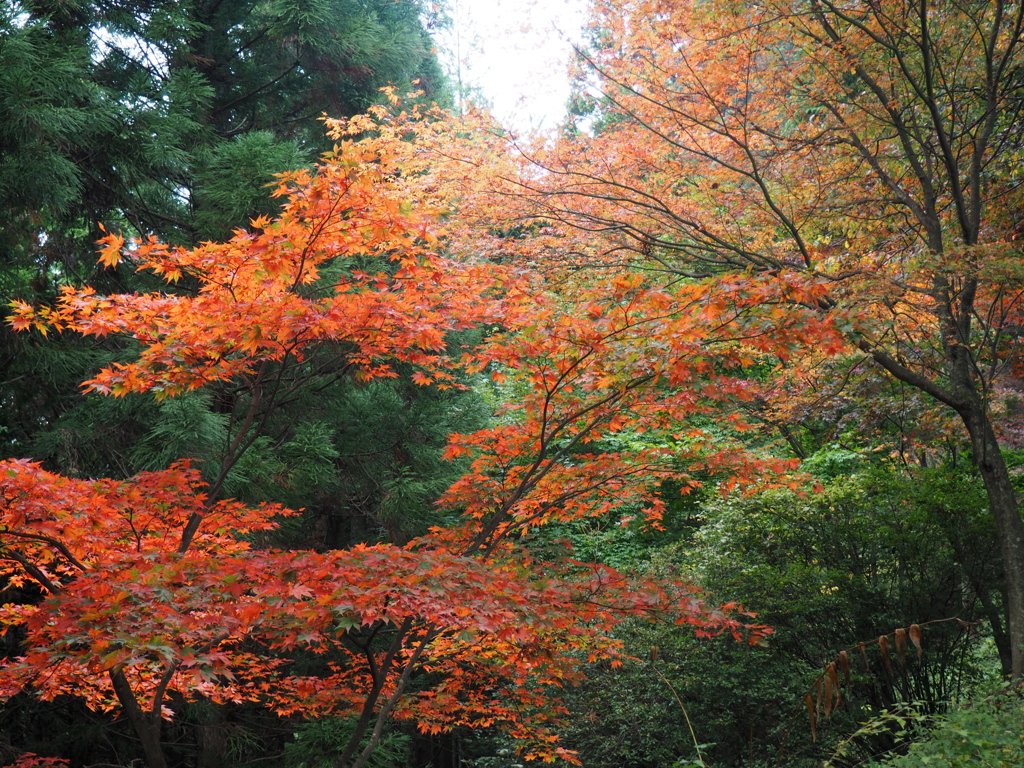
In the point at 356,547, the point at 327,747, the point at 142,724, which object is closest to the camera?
the point at 356,547

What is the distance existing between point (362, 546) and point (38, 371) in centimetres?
519

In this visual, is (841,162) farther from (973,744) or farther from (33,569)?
(33,569)

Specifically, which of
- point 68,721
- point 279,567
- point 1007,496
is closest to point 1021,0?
point 1007,496

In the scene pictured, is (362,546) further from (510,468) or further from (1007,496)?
(1007,496)

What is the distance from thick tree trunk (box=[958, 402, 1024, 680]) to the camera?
504cm

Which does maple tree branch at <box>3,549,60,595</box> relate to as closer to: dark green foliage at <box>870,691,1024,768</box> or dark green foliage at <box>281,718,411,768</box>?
dark green foliage at <box>870,691,1024,768</box>

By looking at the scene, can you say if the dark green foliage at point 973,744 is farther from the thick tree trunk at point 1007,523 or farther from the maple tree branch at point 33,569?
the maple tree branch at point 33,569

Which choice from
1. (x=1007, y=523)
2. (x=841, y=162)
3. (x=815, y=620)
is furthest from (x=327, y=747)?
(x=841, y=162)

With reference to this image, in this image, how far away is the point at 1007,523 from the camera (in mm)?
5168

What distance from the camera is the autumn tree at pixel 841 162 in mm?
5312

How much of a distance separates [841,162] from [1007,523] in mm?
3432

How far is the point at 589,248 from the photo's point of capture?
714 centimetres

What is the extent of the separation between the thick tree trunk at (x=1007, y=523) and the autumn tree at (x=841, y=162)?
1cm

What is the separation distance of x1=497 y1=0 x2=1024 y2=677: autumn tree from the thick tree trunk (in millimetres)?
13
